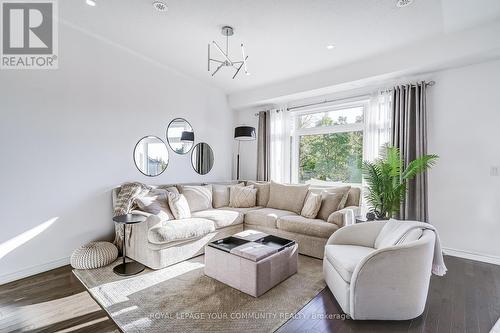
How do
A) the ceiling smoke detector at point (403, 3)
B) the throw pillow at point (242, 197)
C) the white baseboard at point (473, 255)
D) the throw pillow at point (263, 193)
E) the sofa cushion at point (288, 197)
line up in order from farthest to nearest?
the throw pillow at point (263, 193) < the throw pillow at point (242, 197) < the sofa cushion at point (288, 197) < the white baseboard at point (473, 255) < the ceiling smoke detector at point (403, 3)

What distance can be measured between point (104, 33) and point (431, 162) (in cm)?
476

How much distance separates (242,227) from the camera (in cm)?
394

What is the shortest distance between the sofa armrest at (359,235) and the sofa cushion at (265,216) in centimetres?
121

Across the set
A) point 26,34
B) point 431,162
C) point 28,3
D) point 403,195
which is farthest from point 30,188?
point 431,162

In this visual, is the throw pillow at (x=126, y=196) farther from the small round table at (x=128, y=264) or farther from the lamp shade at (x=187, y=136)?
the lamp shade at (x=187, y=136)

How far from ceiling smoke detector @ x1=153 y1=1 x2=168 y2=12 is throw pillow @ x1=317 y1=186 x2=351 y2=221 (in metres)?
3.05

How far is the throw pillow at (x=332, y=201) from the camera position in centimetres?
348

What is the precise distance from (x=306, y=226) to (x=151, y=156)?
2.60m

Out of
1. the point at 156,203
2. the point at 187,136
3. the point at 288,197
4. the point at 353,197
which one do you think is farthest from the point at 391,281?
the point at 187,136

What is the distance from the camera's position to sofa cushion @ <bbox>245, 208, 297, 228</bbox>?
3.66 m

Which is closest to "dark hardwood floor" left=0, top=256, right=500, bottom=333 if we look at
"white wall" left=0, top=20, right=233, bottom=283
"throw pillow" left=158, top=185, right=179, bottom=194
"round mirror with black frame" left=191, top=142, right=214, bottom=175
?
"white wall" left=0, top=20, right=233, bottom=283

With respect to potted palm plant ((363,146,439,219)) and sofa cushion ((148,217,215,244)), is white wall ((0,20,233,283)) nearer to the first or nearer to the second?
sofa cushion ((148,217,215,244))

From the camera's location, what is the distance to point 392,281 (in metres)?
1.84

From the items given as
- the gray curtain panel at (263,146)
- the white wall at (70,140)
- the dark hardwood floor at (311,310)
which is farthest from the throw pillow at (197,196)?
the dark hardwood floor at (311,310)
